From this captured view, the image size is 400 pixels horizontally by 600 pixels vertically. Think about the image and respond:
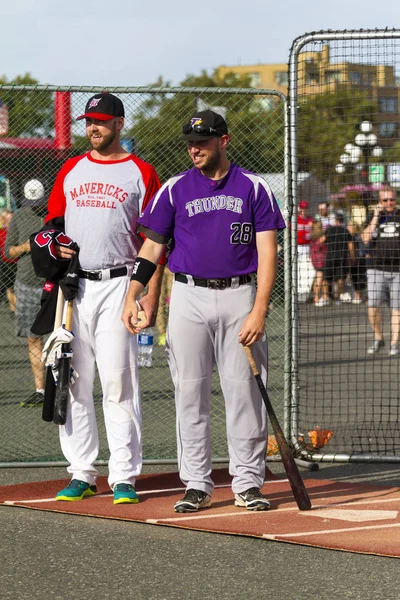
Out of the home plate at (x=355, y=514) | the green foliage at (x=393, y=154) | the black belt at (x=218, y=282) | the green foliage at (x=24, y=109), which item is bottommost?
the home plate at (x=355, y=514)

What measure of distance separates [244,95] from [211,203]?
1.95m

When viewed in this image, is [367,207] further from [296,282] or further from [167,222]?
[167,222]

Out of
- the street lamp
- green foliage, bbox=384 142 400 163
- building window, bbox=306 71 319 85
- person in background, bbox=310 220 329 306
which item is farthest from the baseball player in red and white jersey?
green foliage, bbox=384 142 400 163

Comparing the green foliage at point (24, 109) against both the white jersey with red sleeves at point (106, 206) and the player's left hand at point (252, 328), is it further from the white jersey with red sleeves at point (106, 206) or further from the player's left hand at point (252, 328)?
the player's left hand at point (252, 328)

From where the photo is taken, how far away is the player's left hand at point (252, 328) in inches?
243

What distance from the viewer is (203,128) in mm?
6188

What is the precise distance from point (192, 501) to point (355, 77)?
491 centimetres

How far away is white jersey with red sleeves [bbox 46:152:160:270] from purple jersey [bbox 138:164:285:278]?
0.79ft

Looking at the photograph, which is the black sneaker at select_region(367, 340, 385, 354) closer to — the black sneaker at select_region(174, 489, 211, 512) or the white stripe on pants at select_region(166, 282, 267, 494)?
the white stripe on pants at select_region(166, 282, 267, 494)

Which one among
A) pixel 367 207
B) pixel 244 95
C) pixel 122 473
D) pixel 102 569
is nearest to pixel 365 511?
pixel 122 473

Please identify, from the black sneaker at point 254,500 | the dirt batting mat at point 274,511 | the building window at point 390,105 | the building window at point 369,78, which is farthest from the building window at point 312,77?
the black sneaker at point 254,500

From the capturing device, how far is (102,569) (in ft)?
17.1

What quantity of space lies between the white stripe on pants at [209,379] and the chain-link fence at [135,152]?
155cm

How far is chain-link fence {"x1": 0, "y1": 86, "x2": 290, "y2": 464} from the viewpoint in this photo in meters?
8.06
